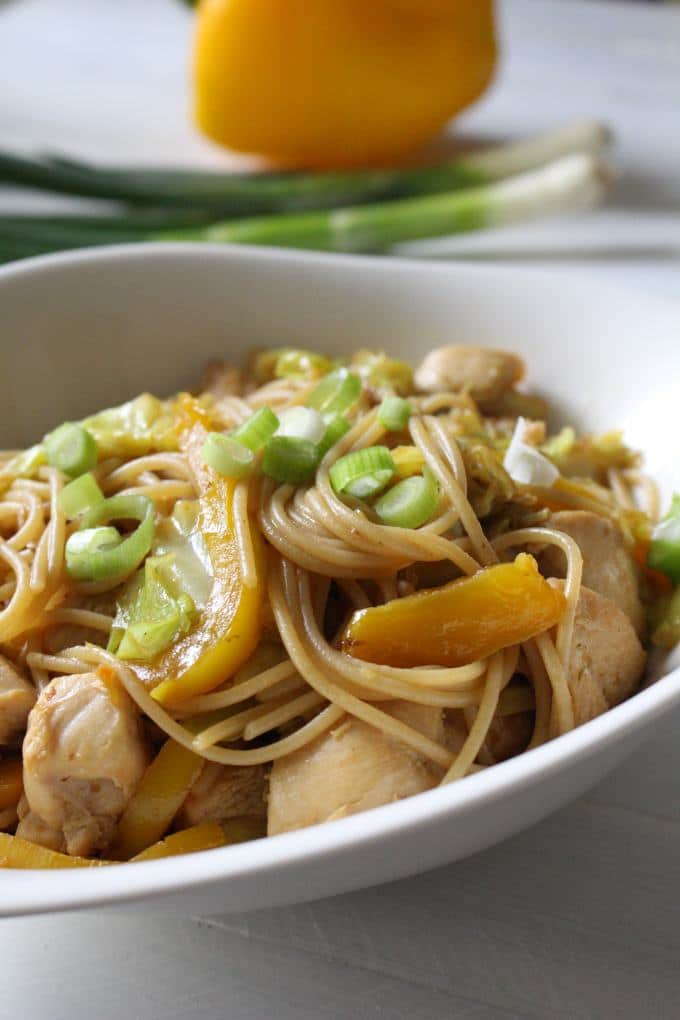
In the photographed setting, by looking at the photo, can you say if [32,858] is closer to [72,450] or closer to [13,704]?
[13,704]

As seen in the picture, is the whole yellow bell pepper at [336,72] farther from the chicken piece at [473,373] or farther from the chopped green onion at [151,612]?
the chopped green onion at [151,612]

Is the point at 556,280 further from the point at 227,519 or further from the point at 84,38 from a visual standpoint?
the point at 84,38

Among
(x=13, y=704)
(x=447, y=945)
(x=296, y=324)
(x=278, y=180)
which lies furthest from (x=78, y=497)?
(x=278, y=180)

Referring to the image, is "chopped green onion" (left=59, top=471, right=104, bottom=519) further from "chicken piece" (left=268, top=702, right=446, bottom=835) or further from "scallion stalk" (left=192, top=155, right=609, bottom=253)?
"scallion stalk" (left=192, top=155, right=609, bottom=253)

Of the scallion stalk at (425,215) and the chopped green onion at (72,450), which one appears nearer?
the chopped green onion at (72,450)

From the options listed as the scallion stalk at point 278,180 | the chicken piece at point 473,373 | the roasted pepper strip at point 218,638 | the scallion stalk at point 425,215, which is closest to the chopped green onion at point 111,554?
the roasted pepper strip at point 218,638
